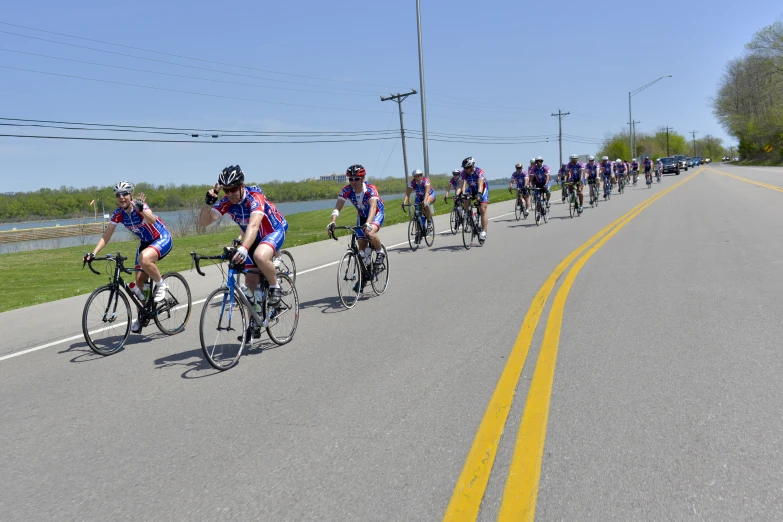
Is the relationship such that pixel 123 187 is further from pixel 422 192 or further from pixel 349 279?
pixel 422 192

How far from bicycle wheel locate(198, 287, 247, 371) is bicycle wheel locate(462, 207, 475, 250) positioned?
9429 millimetres

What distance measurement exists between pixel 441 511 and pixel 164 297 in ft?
16.9

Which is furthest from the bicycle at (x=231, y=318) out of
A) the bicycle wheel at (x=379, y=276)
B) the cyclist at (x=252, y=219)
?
the bicycle wheel at (x=379, y=276)

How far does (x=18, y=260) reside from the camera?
23.5m

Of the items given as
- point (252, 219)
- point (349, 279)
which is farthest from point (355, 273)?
point (252, 219)

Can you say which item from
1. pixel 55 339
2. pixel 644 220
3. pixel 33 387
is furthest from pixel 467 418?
pixel 644 220

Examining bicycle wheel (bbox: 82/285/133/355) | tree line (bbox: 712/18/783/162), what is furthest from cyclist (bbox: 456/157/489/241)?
tree line (bbox: 712/18/783/162)

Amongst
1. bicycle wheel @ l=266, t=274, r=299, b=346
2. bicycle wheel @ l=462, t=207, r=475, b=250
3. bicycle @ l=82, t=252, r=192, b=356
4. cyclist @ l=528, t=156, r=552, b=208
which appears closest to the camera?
bicycle wheel @ l=266, t=274, r=299, b=346

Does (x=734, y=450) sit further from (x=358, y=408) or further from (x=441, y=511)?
(x=358, y=408)

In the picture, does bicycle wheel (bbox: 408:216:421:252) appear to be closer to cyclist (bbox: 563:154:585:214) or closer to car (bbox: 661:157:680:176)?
cyclist (bbox: 563:154:585:214)

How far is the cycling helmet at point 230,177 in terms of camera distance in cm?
612

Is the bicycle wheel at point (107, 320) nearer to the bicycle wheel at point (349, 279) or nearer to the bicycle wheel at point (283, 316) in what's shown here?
the bicycle wheel at point (283, 316)

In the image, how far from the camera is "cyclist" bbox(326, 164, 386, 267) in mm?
8898

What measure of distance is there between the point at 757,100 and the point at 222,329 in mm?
129066
